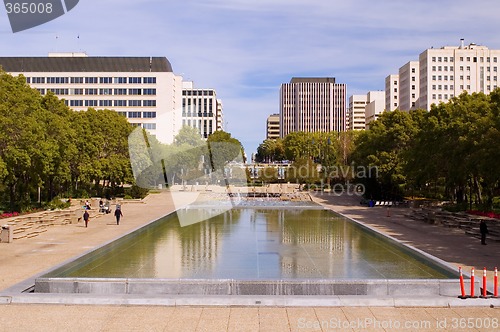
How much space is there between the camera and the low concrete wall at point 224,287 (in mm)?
17156

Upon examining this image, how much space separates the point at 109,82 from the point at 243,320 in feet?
388

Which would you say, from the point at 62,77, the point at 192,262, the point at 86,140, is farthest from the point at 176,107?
the point at 192,262

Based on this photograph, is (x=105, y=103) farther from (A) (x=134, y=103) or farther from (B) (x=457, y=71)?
(B) (x=457, y=71)

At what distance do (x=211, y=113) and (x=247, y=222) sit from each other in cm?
14162

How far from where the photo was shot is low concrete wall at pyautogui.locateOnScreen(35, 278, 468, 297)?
17156 millimetres

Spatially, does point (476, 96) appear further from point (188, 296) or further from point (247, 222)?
point (188, 296)

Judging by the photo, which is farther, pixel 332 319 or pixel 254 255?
pixel 254 255

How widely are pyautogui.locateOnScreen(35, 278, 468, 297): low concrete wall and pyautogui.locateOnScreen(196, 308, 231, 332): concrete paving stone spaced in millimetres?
1892

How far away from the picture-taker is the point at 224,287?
17.2 m

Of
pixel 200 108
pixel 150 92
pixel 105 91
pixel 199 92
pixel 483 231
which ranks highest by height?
pixel 199 92

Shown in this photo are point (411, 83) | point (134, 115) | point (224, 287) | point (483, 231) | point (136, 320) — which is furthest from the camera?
point (411, 83)

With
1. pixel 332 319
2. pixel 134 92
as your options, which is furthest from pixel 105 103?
pixel 332 319

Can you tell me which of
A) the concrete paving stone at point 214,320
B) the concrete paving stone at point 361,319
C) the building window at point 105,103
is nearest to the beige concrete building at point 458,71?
the building window at point 105,103

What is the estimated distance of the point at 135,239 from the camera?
A: 103 ft
